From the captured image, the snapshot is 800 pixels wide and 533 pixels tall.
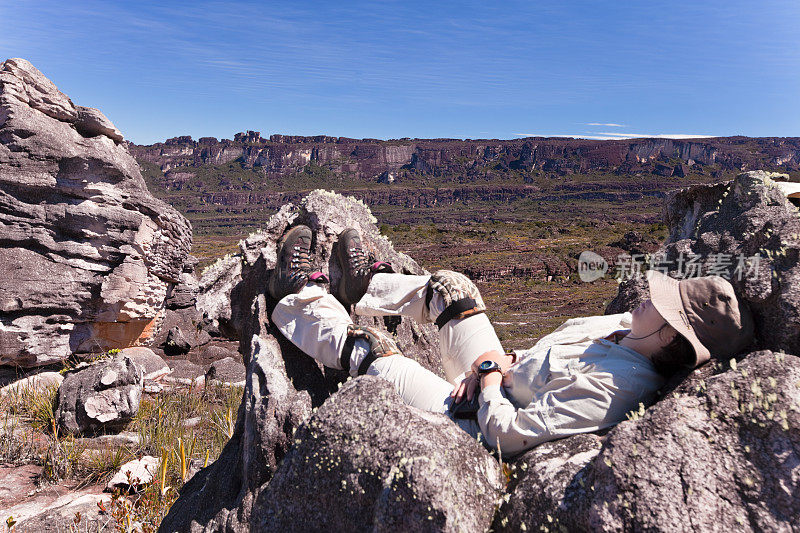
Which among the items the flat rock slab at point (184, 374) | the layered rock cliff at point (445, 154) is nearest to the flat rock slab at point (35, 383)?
the flat rock slab at point (184, 374)

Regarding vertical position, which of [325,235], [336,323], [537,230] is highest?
[325,235]

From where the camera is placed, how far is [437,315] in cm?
346

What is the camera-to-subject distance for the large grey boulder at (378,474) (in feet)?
6.89

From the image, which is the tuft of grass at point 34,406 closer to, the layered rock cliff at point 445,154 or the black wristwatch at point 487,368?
the black wristwatch at point 487,368

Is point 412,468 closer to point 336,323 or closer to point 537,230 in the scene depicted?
point 336,323

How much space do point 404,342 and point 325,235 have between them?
1.26 metres

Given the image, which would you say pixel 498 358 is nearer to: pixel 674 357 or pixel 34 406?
pixel 674 357

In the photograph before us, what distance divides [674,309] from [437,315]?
1.54m

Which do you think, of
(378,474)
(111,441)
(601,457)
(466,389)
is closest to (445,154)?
(111,441)

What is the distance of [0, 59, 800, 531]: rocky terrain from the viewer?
1.82 meters

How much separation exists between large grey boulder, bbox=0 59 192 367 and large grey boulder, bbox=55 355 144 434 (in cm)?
296

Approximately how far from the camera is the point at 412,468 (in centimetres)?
214

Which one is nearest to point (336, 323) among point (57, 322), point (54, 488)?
point (54, 488)

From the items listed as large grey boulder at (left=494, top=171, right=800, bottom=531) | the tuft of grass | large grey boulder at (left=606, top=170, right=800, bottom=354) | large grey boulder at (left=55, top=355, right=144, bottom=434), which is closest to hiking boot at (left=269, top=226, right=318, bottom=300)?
large grey boulder at (left=494, top=171, right=800, bottom=531)
